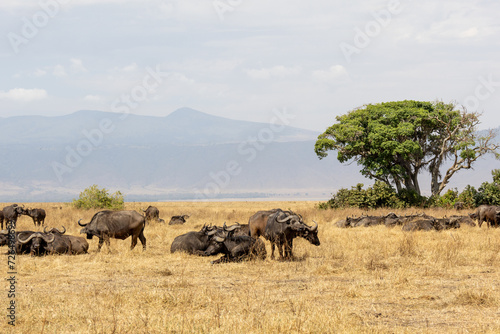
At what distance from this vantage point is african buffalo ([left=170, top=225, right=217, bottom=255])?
17.5 m

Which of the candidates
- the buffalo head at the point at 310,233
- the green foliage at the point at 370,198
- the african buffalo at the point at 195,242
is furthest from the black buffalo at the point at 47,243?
the green foliage at the point at 370,198

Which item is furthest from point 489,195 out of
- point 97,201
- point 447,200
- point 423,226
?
point 97,201

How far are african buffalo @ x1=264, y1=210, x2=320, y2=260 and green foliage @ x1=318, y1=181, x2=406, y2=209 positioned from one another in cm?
2864

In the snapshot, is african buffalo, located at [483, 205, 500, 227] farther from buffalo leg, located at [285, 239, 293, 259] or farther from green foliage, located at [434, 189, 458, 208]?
green foliage, located at [434, 189, 458, 208]

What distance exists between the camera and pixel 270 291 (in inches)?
469

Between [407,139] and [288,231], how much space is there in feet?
115

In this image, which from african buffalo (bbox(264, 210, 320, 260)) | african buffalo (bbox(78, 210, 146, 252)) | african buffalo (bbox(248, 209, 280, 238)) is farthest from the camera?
african buffalo (bbox(78, 210, 146, 252))

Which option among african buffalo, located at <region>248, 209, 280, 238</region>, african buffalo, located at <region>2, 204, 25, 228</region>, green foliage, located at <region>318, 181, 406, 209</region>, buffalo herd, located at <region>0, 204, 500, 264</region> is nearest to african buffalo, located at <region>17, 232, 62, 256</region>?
buffalo herd, located at <region>0, 204, 500, 264</region>

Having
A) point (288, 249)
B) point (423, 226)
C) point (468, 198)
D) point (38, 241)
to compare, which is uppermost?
point (468, 198)

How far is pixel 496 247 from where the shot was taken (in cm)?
1809

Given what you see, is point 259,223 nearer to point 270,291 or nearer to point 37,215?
point 270,291

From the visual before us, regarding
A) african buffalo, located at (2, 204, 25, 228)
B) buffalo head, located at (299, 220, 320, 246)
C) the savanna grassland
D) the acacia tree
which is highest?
the acacia tree

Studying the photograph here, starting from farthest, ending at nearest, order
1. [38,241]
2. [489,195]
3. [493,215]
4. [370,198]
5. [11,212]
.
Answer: [370,198], [489,195], [11,212], [493,215], [38,241]

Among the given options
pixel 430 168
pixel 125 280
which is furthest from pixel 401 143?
pixel 125 280
